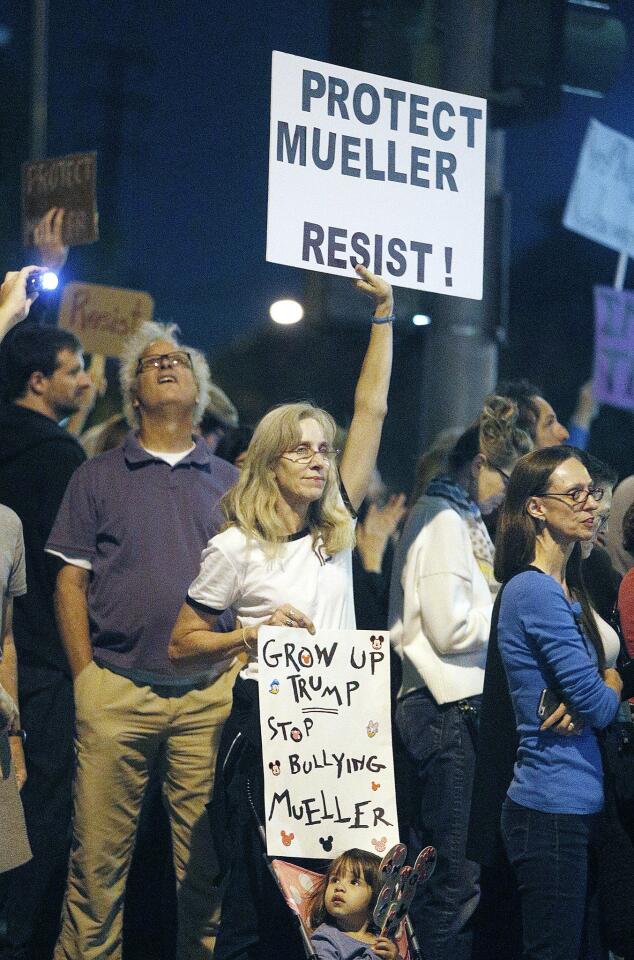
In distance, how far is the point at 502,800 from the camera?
14.2ft

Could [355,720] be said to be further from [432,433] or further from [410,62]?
[410,62]

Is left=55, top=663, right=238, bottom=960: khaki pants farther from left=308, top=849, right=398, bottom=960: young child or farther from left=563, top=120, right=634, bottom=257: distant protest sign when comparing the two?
left=563, top=120, right=634, bottom=257: distant protest sign

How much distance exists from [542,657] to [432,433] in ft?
9.48

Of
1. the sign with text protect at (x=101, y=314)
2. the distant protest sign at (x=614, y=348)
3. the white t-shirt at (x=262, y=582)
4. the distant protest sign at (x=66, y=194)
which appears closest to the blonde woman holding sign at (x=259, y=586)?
the white t-shirt at (x=262, y=582)

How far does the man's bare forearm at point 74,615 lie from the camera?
16.3 feet

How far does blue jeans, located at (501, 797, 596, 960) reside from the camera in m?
4.07

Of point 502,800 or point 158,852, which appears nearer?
point 502,800

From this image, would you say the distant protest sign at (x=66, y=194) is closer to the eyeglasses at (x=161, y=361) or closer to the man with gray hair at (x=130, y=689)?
the eyeglasses at (x=161, y=361)

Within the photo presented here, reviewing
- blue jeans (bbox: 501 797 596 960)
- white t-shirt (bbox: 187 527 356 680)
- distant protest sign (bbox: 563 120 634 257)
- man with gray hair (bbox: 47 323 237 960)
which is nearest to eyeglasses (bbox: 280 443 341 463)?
white t-shirt (bbox: 187 527 356 680)

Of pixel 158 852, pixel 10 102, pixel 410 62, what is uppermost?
pixel 10 102

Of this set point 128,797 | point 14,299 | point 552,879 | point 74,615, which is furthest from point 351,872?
point 14,299

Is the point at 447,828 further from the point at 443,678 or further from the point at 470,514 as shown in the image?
the point at 470,514

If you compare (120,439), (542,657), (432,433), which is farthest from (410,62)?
(542,657)

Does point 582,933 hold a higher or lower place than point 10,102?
lower
